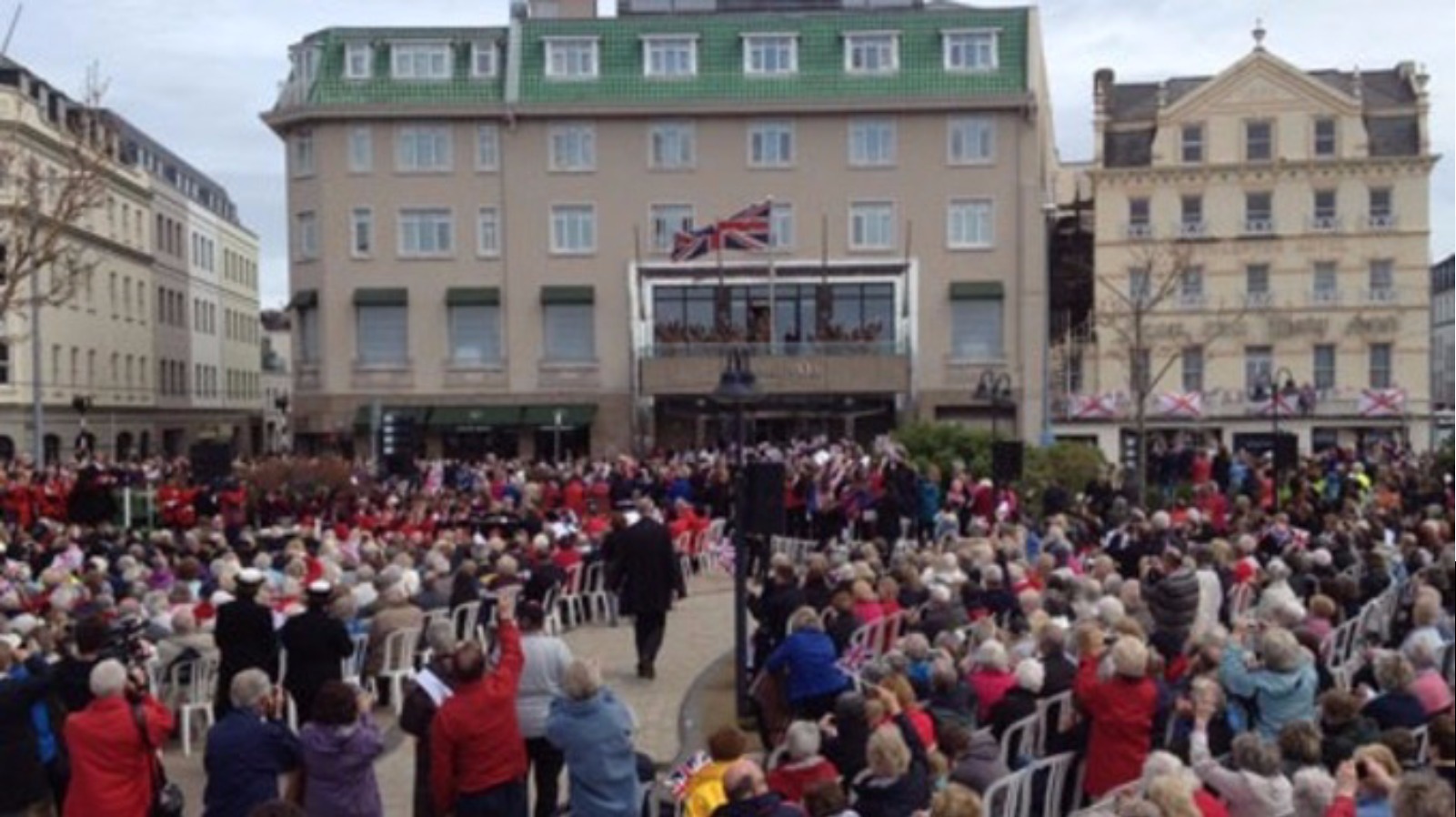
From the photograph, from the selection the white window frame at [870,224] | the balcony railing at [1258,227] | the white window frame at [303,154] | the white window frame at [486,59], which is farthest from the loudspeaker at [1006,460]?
the balcony railing at [1258,227]

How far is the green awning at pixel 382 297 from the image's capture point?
55.1m

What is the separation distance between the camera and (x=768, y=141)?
181 feet

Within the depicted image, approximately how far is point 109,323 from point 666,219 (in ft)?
86.1

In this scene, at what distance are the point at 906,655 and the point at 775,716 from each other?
139 cm

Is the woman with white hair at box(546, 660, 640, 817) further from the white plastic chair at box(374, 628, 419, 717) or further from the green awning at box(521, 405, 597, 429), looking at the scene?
the green awning at box(521, 405, 597, 429)

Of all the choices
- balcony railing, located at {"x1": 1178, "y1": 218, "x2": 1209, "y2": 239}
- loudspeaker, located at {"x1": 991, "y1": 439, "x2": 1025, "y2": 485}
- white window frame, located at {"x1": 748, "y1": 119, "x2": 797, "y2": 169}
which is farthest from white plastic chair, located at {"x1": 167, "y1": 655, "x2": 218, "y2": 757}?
balcony railing, located at {"x1": 1178, "y1": 218, "x2": 1209, "y2": 239}

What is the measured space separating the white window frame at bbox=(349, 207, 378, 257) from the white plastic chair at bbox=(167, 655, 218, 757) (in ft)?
140

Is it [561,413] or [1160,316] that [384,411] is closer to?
[561,413]

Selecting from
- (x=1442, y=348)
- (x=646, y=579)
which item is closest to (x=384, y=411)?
(x=646, y=579)

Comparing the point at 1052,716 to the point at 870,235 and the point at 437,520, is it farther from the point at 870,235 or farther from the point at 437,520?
the point at 870,235

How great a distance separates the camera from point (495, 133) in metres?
55.5

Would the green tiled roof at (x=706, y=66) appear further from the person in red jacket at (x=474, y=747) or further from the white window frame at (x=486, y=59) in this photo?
the person in red jacket at (x=474, y=747)

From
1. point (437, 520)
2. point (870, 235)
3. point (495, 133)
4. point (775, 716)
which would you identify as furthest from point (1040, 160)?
point (775, 716)

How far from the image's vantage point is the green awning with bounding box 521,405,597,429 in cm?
5475
